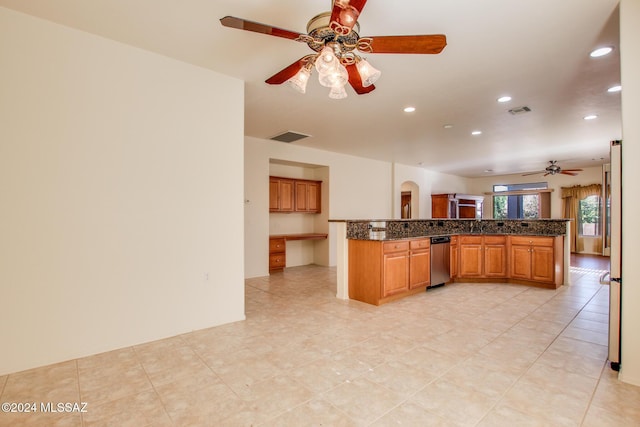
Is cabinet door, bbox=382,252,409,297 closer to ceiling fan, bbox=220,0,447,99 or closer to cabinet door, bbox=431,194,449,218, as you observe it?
ceiling fan, bbox=220,0,447,99

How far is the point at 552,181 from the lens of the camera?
11102 mm

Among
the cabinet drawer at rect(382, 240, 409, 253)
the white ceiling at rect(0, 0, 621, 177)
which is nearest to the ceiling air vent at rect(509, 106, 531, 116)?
the white ceiling at rect(0, 0, 621, 177)

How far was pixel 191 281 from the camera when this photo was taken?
3.35 m

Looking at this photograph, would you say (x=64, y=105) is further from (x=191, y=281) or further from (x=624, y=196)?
(x=624, y=196)

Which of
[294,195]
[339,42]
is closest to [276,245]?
[294,195]

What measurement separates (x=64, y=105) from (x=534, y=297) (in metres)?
6.25

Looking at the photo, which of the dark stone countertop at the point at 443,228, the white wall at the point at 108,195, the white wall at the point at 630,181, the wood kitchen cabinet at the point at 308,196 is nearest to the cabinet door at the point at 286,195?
the wood kitchen cabinet at the point at 308,196

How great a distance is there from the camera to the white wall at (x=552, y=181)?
401 inches

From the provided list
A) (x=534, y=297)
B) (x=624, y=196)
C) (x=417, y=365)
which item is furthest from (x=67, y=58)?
(x=534, y=297)

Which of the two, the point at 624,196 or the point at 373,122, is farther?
the point at 373,122

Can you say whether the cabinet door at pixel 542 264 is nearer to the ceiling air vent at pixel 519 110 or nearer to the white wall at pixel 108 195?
the ceiling air vent at pixel 519 110

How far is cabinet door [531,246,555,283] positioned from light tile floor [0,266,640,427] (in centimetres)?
146

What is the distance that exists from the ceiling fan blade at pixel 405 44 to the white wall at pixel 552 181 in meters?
9.98

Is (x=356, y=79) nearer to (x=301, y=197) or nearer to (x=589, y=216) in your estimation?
(x=301, y=197)
